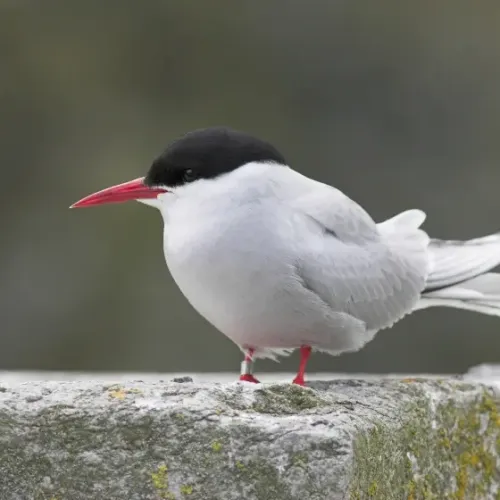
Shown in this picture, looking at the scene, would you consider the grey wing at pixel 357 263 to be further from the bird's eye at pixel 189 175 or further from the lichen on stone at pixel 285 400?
the lichen on stone at pixel 285 400

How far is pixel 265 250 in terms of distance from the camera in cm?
238

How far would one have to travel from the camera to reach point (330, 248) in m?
2.55

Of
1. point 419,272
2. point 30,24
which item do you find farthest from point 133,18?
point 419,272

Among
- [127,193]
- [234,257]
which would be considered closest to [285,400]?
[234,257]

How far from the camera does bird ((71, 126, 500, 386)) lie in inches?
94.3

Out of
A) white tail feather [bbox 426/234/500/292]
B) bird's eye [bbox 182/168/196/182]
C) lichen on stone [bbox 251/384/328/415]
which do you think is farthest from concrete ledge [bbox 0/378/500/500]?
white tail feather [bbox 426/234/500/292]

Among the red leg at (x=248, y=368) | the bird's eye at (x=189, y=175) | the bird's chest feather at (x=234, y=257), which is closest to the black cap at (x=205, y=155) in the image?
the bird's eye at (x=189, y=175)

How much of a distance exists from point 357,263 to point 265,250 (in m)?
0.34

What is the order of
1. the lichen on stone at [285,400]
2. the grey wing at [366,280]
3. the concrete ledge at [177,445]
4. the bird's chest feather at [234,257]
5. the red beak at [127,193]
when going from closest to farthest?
the concrete ledge at [177,445] < the lichen on stone at [285,400] < the bird's chest feather at [234,257] < the grey wing at [366,280] < the red beak at [127,193]

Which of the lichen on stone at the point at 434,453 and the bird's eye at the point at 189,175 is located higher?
the bird's eye at the point at 189,175

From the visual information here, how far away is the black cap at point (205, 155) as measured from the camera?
2.53 meters

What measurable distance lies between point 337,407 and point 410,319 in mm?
5083

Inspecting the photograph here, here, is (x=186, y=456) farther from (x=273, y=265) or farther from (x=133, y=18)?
(x=133, y=18)

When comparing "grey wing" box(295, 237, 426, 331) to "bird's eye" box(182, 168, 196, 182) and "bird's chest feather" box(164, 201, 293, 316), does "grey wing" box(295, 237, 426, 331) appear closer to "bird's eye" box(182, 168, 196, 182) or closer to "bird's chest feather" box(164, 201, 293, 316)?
"bird's chest feather" box(164, 201, 293, 316)
